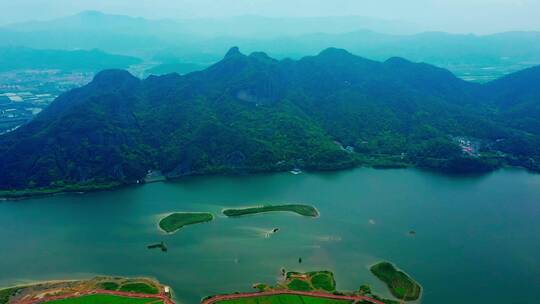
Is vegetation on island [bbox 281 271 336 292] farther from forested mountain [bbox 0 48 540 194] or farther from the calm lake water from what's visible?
forested mountain [bbox 0 48 540 194]

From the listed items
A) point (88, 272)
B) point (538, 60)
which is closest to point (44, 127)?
point (88, 272)

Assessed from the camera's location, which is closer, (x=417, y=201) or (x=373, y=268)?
(x=373, y=268)

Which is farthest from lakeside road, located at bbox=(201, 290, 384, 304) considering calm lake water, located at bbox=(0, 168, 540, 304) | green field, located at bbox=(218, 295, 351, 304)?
calm lake water, located at bbox=(0, 168, 540, 304)

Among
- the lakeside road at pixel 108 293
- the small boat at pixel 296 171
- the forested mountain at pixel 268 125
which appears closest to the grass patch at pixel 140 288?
the lakeside road at pixel 108 293

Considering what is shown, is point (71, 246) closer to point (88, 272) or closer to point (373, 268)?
point (88, 272)

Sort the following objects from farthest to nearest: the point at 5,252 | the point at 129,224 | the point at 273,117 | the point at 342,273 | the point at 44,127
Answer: the point at 273,117 → the point at 44,127 → the point at 129,224 → the point at 5,252 → the point at 342,273

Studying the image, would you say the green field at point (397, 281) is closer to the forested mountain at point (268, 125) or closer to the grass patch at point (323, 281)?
the grass patch at point (323, 281)
